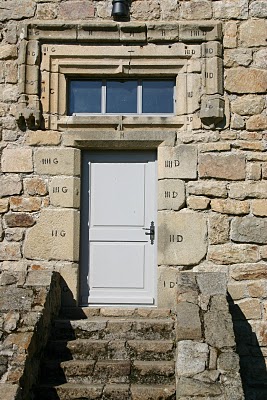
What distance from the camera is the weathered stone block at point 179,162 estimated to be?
681 centimetres

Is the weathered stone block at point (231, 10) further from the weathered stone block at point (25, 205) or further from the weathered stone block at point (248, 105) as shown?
the weathered stone block at point (25, 205)

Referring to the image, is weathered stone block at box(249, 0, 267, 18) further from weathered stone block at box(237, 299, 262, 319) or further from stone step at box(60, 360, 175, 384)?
stone step at box(60, 360, 175, 384)

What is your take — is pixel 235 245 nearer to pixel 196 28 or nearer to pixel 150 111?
pixel 150 111

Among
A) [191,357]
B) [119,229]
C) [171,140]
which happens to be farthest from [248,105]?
[191,357]

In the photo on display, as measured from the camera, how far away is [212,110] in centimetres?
677

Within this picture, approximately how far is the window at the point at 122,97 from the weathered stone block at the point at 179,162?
1.64 feet

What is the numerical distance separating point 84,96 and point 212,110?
4.74 feet

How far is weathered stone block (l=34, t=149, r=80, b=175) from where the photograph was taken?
6871 millimetres

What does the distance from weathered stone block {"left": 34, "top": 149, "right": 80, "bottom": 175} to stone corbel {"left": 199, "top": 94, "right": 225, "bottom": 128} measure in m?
1.48

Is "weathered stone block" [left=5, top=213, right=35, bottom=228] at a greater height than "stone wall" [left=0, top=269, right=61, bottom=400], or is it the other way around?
"weathered stone block" [left=5, top=213, right=35, bottom=228]

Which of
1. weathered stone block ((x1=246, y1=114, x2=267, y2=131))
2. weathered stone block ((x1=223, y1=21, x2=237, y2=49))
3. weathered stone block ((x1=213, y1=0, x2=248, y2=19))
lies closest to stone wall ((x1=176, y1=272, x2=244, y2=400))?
weathered stone block ((x1=246, y1=114, x2=267, y2=131))

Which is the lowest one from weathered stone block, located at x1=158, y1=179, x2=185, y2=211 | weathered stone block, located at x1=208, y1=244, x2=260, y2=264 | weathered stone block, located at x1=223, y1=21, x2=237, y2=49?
weathered stone block, located at x1=208, y1=244, x2=260, y2=264

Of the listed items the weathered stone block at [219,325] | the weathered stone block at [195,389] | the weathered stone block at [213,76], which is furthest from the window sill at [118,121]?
the weathered stone block at [195,389]

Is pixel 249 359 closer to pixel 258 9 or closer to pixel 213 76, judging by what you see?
pixel 213 76
